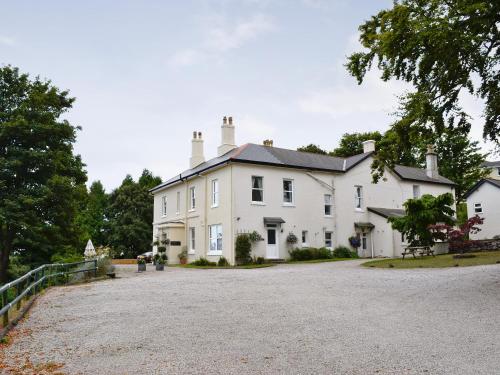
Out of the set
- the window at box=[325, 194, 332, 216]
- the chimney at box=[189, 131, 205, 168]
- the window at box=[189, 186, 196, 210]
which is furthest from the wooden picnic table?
the chimney at box=[189, 131, 205, 168]

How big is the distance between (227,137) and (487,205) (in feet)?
86.8

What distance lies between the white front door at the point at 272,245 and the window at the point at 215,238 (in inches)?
119

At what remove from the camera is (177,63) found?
15398 millimetres

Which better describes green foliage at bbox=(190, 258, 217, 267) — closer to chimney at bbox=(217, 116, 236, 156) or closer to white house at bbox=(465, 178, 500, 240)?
chimney at bbox=(217, 116, 236, 156)

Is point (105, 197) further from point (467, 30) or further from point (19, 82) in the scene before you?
point (467, 30)

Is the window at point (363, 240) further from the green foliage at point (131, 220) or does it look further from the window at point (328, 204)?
the green foliage at point (131, 220)

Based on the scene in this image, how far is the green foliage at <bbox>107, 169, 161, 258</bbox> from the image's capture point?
53.2m

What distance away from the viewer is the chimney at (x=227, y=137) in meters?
35.1

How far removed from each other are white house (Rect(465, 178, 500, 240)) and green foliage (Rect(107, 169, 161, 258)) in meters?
34.0

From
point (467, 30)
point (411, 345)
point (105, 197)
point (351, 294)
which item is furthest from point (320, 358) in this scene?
point (105, 197)

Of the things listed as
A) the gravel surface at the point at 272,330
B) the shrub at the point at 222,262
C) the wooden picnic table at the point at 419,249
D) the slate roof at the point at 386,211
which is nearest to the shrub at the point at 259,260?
the shrub at the point at 222,262

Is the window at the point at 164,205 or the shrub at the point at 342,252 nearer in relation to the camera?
the shrub at the point at 342,252

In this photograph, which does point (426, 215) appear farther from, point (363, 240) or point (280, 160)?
point (280, 160)

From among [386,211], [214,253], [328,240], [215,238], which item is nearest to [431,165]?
[386,211]
